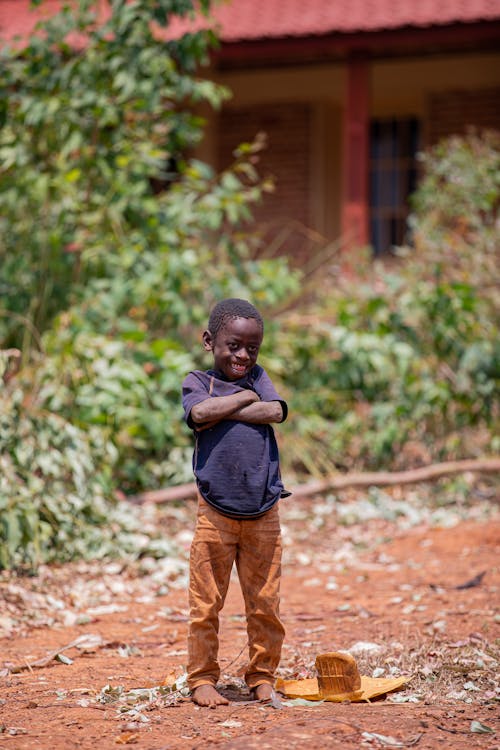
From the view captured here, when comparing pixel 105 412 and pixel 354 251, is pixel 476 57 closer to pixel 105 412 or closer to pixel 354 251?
pixel 354 251

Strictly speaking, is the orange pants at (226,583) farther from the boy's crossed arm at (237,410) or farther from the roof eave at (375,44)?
the roof eave at (375,44)

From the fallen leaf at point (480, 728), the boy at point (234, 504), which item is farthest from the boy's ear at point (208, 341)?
the fallen leaf at point (480, 728)

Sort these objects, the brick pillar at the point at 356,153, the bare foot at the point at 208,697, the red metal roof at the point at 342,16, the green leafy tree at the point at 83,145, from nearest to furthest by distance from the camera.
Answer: the bare foot at the point at 208,697 → the green leafy tree at the point at 83,145 → the red metal roof at the point at 342,16 → the brick pillar at the point at 356,153

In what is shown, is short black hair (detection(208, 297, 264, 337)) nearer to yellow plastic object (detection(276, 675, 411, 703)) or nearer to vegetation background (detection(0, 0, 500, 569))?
yellow plastic object (detection(276, 675, 411, 703))

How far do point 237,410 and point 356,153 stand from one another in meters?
7.75

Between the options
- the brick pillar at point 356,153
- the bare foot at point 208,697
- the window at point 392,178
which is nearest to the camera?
the bare foot at point 208,697

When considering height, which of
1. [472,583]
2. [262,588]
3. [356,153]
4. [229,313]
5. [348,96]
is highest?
[348,96]

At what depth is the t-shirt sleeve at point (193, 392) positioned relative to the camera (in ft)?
10.9

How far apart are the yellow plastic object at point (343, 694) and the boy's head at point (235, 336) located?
1.07m

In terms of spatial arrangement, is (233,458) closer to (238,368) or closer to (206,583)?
(238,368)

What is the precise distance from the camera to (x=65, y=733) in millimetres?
2943

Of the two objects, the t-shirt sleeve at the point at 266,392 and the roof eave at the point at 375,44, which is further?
the roof eave at the point at 375,44

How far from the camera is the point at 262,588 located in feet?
10.9

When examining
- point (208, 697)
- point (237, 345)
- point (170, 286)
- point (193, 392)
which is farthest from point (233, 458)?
point (170, 286)
